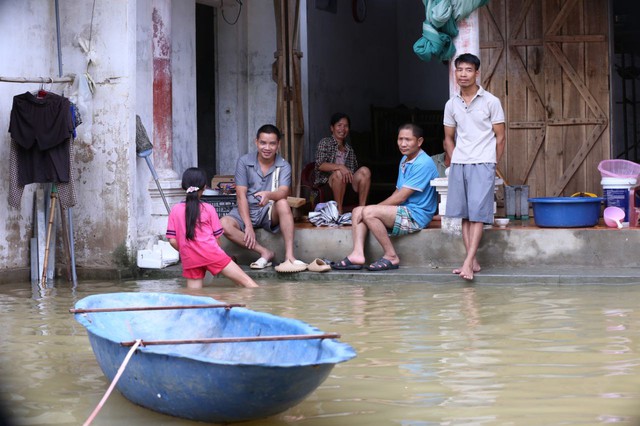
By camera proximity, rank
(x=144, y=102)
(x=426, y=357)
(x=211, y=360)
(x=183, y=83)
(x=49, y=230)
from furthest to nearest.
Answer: (x=183, y=83)
(x=144, y=102)
(x=49, y=230)
(x=426, y=357)
(x=211, y=360)

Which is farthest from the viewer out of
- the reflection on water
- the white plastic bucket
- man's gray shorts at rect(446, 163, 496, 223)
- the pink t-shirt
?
the white plastic bucket

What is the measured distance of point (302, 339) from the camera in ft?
15.5

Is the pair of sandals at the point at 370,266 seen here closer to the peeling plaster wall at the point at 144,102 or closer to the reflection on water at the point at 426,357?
the reflection on water at the point at 426,357

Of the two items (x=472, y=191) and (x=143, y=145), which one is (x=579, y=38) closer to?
(x=472, y=191)

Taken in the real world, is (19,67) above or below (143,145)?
above

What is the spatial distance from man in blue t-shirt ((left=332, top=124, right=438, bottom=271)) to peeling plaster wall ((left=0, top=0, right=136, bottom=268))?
2.41 m

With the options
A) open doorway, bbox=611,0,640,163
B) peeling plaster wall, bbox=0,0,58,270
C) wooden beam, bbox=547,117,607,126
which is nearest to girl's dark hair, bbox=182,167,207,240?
peeling plaster wall, bbox=0,0,58,270

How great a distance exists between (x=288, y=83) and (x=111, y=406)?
7955 mm

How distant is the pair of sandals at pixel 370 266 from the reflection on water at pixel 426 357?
1.47 ft

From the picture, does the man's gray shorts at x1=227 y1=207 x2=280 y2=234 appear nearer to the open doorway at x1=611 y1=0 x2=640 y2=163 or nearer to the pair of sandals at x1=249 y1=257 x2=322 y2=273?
the pair of sandals at x1=249 y1=257 x2=322 y2=273

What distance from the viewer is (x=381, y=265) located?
389 inches

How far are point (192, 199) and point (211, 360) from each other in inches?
174

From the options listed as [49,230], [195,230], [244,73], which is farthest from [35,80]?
[244,73]

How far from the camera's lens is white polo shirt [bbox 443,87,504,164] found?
9344 millimetres
